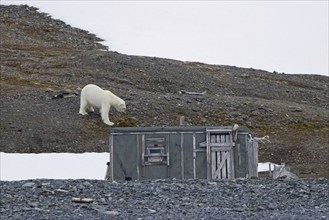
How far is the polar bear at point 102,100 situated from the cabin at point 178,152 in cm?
1278

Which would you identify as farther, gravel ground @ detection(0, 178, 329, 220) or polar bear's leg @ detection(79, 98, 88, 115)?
polar bear's leg @ detection(79, 98, 88, 115)

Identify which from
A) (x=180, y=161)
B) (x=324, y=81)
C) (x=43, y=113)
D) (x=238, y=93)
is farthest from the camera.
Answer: (x=324, y=81)

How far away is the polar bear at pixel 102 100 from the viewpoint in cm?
4088

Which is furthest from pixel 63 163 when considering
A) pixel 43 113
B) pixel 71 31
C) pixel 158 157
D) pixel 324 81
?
pixel 71 31

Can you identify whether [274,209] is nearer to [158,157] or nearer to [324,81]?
[158,157]

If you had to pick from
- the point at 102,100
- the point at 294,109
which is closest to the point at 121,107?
the point at 102,100

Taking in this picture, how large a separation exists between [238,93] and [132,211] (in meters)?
42.7

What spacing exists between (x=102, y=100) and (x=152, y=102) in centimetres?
560

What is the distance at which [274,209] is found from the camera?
17.0 m

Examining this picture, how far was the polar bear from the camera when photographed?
1609 inches

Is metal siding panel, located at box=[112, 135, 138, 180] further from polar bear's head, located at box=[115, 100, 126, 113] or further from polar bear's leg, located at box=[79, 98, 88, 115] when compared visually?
polar bear's leg, located at box=[79, 98, 88, 115]

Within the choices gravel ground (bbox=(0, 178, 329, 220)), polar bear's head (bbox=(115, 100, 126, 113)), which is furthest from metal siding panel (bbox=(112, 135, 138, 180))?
polar bear's head (bbox=(115, 100, 126, 113))

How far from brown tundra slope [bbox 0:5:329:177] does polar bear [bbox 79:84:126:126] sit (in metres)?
0.77

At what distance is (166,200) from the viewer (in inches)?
698
